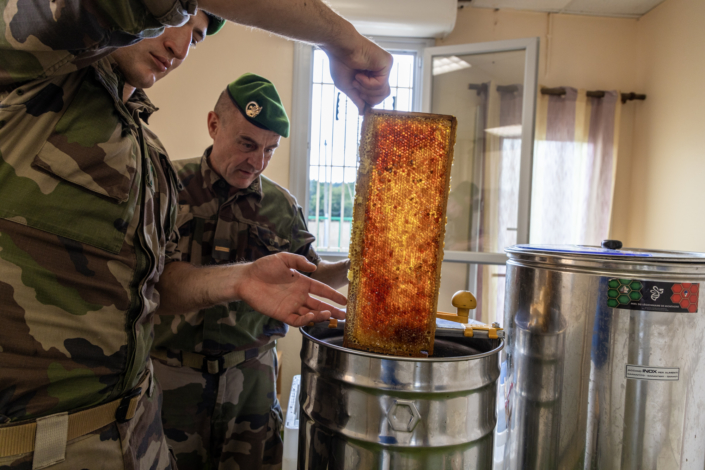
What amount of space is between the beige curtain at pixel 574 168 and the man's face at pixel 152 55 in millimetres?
2948

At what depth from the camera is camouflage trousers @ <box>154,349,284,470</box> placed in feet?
4.82

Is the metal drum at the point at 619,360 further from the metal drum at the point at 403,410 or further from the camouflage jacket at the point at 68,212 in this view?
the camouflage jacket at the point at 68,212

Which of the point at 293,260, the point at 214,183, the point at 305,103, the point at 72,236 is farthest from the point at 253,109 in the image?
the point at 305,103

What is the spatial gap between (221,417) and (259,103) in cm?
107

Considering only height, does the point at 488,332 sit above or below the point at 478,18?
below

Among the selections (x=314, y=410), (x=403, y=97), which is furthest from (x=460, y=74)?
(x=314, y=410)

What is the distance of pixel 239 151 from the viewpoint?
A: 161 cm

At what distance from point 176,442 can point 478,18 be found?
3184 mm

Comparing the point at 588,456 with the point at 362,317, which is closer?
the point at 362,317

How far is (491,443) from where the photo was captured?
0.83 m

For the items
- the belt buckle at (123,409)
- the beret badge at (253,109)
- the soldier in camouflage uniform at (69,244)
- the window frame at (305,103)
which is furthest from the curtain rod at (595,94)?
the belt buckle at (123,409)

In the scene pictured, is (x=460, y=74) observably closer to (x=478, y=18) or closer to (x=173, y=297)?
(x=478, y=18)

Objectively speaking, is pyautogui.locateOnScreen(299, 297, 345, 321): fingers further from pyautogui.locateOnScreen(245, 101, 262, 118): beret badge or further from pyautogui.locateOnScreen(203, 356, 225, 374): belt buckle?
pyautogui.locateOnScreen(245, 101, 262, 118): beret badge

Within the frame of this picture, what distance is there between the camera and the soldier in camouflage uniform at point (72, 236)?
2.08 feet
